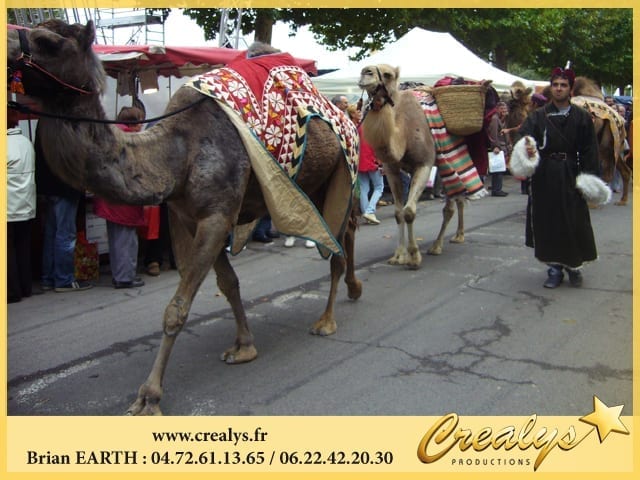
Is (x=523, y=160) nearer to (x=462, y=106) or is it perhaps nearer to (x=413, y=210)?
(x=413, y=210)

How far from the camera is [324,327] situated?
5.12 meters

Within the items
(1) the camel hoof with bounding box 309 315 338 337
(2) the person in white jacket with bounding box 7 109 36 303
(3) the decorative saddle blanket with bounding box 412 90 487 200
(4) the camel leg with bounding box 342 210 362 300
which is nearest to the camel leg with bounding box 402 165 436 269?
(3) the decorative saddle blanket with bounding box 412 90 487 200

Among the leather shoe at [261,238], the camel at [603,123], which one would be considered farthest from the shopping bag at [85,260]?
the camel at [603,123]

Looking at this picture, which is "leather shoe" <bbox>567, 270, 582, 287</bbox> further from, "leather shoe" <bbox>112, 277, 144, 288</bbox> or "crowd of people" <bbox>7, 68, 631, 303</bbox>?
"leather shoe" <bbox>112, 277, 144, 288</bbox>

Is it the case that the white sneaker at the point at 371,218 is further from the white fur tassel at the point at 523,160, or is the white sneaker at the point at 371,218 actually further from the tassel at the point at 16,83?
the tassel at the point at 16,83

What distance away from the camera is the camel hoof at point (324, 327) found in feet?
16.7

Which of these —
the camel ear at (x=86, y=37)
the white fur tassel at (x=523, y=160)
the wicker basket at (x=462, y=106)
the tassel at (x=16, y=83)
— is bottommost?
the white fur tassel at (x=523, y=160)

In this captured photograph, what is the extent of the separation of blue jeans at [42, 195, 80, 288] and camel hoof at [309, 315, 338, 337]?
3.26m

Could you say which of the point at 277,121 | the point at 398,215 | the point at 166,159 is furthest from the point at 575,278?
the point at 166,159

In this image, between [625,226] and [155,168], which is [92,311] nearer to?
[155,168]

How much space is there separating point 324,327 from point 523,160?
2.61 meters

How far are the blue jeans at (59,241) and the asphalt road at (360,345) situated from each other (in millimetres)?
321

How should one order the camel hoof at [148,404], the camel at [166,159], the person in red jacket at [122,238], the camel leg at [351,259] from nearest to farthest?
the camel at [166,159] < the camel hoof at [148,404] < the camel leg at [351,259] < the person in red jacket at [122,238]

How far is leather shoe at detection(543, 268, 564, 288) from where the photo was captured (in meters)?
6.37
